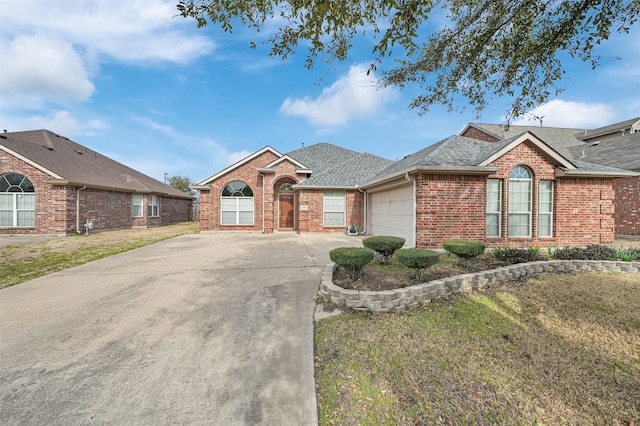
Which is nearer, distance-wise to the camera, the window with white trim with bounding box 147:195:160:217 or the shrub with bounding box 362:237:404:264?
the shrub with bounding box 362:237:404:264

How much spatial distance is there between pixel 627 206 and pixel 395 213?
11.4 meters

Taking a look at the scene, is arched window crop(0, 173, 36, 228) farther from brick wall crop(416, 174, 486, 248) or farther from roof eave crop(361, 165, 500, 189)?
brick wall crop(416, 174, 486, 248)

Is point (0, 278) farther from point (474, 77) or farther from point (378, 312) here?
point (474, 77)

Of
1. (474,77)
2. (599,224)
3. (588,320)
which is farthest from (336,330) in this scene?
(599,224)

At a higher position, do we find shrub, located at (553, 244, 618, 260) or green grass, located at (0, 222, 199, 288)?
shrub, located at (553, 244, 618, 260)

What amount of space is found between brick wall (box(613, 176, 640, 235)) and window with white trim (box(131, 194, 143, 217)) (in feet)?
93.5

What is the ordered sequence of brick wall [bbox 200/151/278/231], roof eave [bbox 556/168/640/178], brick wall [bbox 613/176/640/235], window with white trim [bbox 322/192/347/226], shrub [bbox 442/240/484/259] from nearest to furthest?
1. shrub [bbox 442/240/484/259]
2. roof eave [bbox 556/168/640/178]
3. brick wall [bbox 613/176/640/235]
4. window with white trim [bbox 322/192/347/226]
5. brick wall [bbox 200/151/278/231]

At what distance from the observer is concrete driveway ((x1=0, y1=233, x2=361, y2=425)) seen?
227cm

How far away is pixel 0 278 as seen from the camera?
19.7 ft

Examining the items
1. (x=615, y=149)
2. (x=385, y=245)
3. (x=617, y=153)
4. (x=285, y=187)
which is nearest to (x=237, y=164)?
(x=285, y=187)

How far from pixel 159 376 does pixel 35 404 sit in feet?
3.09

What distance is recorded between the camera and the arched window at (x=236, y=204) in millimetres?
16094

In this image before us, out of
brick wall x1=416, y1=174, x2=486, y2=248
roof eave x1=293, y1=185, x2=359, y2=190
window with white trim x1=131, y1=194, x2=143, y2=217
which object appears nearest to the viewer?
brick wall x1=416, y1=174, x2=486, y2=248

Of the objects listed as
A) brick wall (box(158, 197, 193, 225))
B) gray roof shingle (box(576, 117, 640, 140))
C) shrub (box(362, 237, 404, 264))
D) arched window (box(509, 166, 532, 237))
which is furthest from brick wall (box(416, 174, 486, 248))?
gray roof shingle (box(576, 117, 640, 140))
